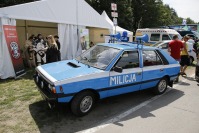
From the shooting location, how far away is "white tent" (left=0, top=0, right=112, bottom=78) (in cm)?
833

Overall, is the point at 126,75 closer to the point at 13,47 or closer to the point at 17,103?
the point at 17,103

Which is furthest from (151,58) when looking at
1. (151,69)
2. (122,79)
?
(122,79)

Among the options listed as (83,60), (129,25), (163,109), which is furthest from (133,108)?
(129,25)

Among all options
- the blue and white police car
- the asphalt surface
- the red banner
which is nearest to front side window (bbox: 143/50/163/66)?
the blue and white police car

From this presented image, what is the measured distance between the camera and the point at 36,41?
10.1m

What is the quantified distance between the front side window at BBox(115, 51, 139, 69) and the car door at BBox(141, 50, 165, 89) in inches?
10.9

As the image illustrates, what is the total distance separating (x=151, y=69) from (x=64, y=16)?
6.53m

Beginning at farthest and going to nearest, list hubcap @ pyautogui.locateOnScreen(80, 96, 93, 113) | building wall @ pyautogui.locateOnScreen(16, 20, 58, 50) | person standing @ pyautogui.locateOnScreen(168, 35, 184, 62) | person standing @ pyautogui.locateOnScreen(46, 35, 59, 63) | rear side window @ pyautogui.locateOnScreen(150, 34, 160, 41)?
1. rear side window @ pyautogui.locateOnScreen(150, 34, 160, 41)
2. building wall @ pyautogui.locateOnScreen(16, 20, 58, 50)
3. person standing @ pyautogui.locateOnScreen(168, 35, 184, 62)
4. person standing @ pyautogui.locateOnScreen(46, 35, 59, 63)
5. hubcap @ pyautogui.locateOnScreen(80, 96, 93, 113)

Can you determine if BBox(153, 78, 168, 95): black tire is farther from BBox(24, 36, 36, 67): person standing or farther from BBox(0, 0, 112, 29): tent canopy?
BBox(24, 36, 36, 67): person standing

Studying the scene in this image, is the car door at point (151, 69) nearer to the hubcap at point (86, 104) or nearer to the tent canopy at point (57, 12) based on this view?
the hubcap at point (86, 104)

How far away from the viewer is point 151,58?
227 inches

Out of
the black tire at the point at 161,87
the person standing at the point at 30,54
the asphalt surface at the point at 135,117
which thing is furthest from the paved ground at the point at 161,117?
the person standing at the point at 30,54

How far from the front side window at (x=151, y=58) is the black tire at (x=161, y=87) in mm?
592

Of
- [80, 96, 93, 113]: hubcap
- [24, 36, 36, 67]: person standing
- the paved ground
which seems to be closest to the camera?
the paved ground
